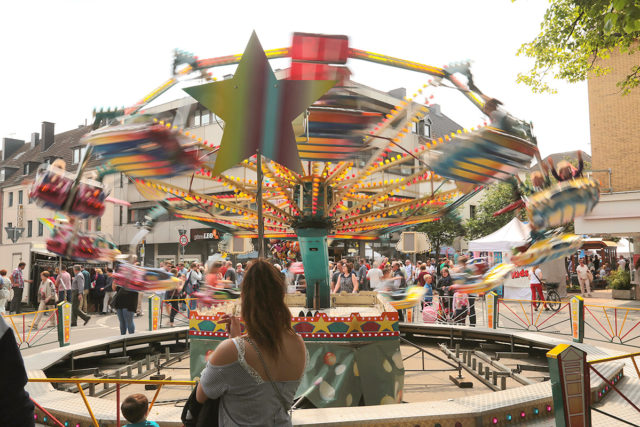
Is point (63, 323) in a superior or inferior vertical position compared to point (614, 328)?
superior

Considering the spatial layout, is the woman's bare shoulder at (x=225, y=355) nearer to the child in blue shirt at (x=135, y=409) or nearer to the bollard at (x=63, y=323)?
the child in blue shirt at (x=135, y=409)

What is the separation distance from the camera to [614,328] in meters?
13.7

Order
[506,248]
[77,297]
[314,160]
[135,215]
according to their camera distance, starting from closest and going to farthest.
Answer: [314,160] → [77,297] → [506,248] → [135,215]

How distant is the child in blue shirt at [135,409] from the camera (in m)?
3.70

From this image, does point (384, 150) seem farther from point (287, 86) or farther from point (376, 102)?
point (287, 86)

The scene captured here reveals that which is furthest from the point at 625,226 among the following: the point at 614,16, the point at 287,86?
the point at 287,86

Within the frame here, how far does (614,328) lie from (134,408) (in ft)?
45.3

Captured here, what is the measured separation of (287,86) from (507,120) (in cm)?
208

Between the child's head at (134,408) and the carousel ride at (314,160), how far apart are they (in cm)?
132

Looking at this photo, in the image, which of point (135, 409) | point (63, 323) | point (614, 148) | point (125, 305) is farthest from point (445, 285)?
point (614, 148)

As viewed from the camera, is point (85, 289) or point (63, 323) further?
point (85, 289)

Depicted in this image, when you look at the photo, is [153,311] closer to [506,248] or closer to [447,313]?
[447,313]

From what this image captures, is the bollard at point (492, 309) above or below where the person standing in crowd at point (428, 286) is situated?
below

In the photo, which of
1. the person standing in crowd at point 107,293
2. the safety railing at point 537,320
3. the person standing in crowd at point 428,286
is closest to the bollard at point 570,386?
the person standing in crowd at point 428,286
